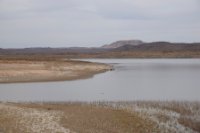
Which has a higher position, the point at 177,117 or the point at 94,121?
the point at 94,121

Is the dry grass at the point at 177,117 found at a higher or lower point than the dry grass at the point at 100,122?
lower

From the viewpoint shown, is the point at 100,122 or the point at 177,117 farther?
the point at 177,117

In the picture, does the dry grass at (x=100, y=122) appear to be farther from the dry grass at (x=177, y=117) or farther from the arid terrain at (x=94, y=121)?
the dry grass at (x=177, y=117)

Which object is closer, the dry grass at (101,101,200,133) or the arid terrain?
the arid terrain

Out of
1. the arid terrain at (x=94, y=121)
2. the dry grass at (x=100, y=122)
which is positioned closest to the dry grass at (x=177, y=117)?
the arid terrain at (x=94, y=121)

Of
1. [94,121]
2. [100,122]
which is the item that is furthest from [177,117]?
[94,121]

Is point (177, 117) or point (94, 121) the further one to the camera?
point (177, 117)

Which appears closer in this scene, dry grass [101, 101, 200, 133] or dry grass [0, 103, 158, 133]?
dry grass [0, 103, 158, 133]

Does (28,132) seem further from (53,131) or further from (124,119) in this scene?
(124,119)

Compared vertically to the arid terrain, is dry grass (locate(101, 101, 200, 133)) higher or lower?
lower

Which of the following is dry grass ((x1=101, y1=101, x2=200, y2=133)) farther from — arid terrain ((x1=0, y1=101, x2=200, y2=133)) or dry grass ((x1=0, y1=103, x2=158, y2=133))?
dry grass ((x1=0, y1=103, x2=158, y2=133))

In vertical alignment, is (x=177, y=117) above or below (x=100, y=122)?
below

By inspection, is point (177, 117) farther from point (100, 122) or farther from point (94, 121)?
point (94, 121)

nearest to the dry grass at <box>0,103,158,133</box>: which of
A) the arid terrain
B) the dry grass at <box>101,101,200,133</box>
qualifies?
the arid terrain
